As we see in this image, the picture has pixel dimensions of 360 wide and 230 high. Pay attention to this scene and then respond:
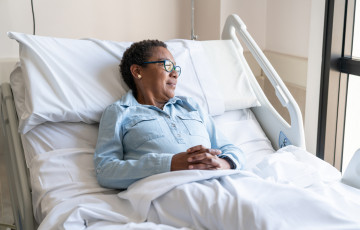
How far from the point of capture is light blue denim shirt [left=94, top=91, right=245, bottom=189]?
1.63 m

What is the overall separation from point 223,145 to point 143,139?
0.37 m

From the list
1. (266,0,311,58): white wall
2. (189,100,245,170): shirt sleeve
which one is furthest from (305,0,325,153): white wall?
(189,100,245,170): shirt sleeve

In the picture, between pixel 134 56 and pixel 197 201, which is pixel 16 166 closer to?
pixel 134 56

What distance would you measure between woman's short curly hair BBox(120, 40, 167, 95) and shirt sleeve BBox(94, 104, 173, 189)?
262 mm

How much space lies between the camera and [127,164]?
164cm

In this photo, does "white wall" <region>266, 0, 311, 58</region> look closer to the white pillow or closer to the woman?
the white pillow

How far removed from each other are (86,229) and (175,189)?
0.99ft

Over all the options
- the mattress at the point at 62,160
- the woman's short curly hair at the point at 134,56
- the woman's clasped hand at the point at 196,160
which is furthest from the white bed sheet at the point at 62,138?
the woman's clasped hand at the point at 196,160

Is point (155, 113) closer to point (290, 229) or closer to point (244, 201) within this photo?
point (244, 201)

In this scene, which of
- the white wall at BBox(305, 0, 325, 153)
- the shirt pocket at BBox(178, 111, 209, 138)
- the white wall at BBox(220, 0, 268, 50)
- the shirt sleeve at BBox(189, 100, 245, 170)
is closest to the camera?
the shirt sleeve at BBox(189, 100, 245, 170)

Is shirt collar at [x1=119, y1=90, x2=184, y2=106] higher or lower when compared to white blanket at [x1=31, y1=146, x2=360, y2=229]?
higher

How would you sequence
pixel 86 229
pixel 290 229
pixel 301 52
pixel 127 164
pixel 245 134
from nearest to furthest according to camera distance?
1. pixel 290 229
2. pixel 86 229
3. pixel 127 164
4. pixel 245 134
5. pixel 301 52

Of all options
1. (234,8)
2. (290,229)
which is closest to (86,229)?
(290,229)

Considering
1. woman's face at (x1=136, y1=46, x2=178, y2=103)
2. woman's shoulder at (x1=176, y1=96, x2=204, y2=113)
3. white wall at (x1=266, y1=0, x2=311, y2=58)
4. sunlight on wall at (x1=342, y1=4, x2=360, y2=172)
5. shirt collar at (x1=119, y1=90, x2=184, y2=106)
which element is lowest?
sunlight on wall at (x1=342, y1=4, x2=360, y2=172)
